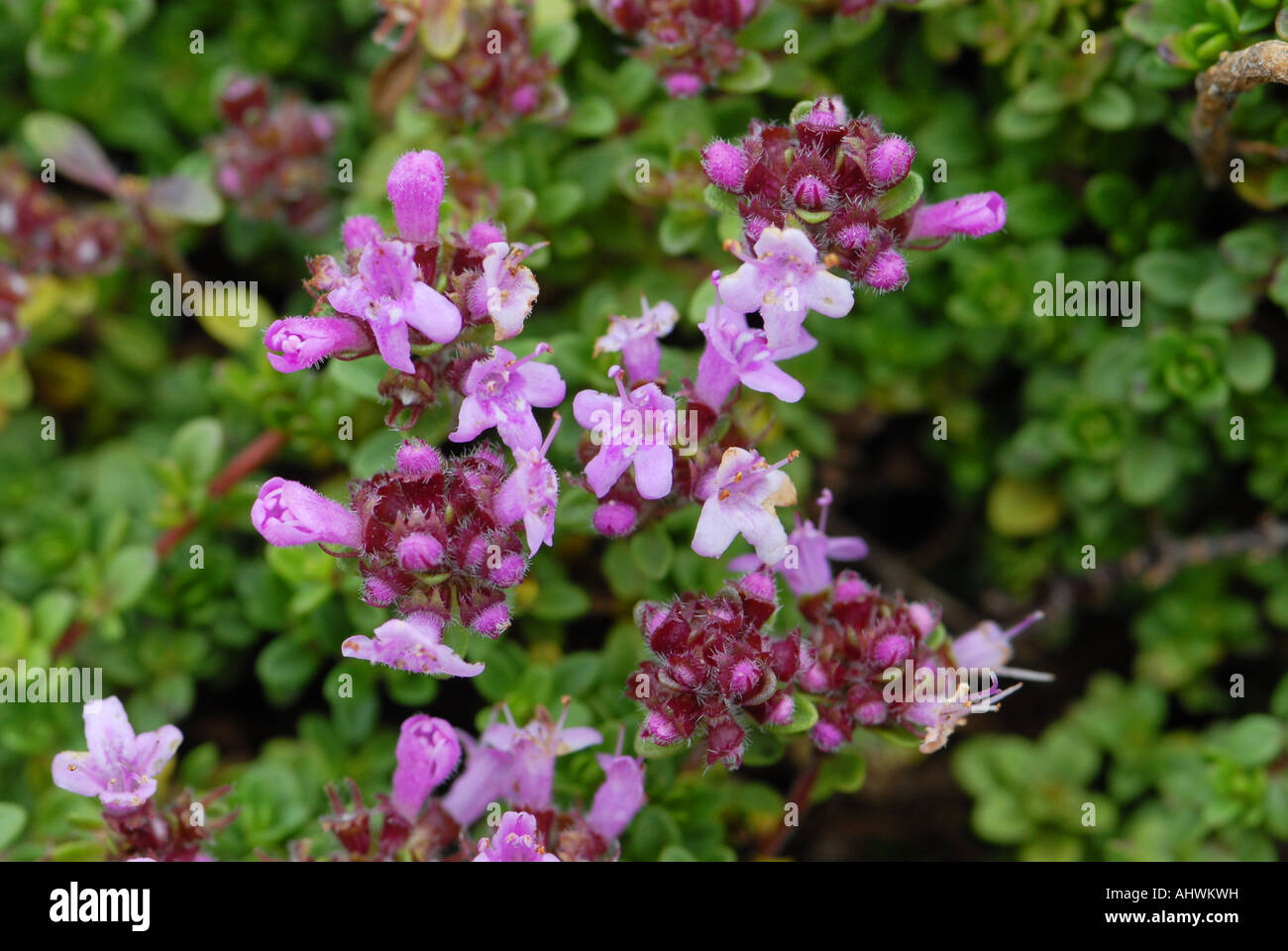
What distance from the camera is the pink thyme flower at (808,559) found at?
9.53 ft

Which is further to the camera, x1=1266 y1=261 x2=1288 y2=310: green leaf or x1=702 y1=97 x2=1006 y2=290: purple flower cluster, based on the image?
x1=1266 y1=261 x2=1288 y2=310: green leaf

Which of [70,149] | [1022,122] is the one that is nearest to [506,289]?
[1022,122]

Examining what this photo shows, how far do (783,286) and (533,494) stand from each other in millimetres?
726

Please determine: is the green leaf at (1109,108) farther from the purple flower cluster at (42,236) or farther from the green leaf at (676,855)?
the purple flower cluster at (42,236)

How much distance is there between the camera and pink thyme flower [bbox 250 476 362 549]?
8.05 ft

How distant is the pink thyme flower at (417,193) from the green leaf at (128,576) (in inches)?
60.5

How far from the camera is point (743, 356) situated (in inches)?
104

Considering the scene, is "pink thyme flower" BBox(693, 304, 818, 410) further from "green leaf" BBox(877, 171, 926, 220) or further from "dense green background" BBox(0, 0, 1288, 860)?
"dense green background" BBox(0, 0, 1288, 860)

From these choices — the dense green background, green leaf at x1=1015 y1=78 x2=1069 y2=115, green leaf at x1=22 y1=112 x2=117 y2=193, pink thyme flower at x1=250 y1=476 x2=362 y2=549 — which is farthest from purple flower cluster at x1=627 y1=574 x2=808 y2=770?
green leaf at x1=22 y1=112 x2=117 y2=193

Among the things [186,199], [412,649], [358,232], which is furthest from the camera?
[186,199]

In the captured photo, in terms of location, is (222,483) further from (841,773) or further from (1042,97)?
(1042,97)

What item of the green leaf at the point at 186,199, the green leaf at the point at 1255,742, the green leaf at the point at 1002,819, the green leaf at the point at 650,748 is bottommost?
the green leaf at the point at 1002,819

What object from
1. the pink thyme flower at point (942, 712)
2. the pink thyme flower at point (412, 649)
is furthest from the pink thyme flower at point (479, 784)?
the pink thyme flower at point (942, 712)

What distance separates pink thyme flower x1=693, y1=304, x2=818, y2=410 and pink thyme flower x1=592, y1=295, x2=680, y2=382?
147 mm
